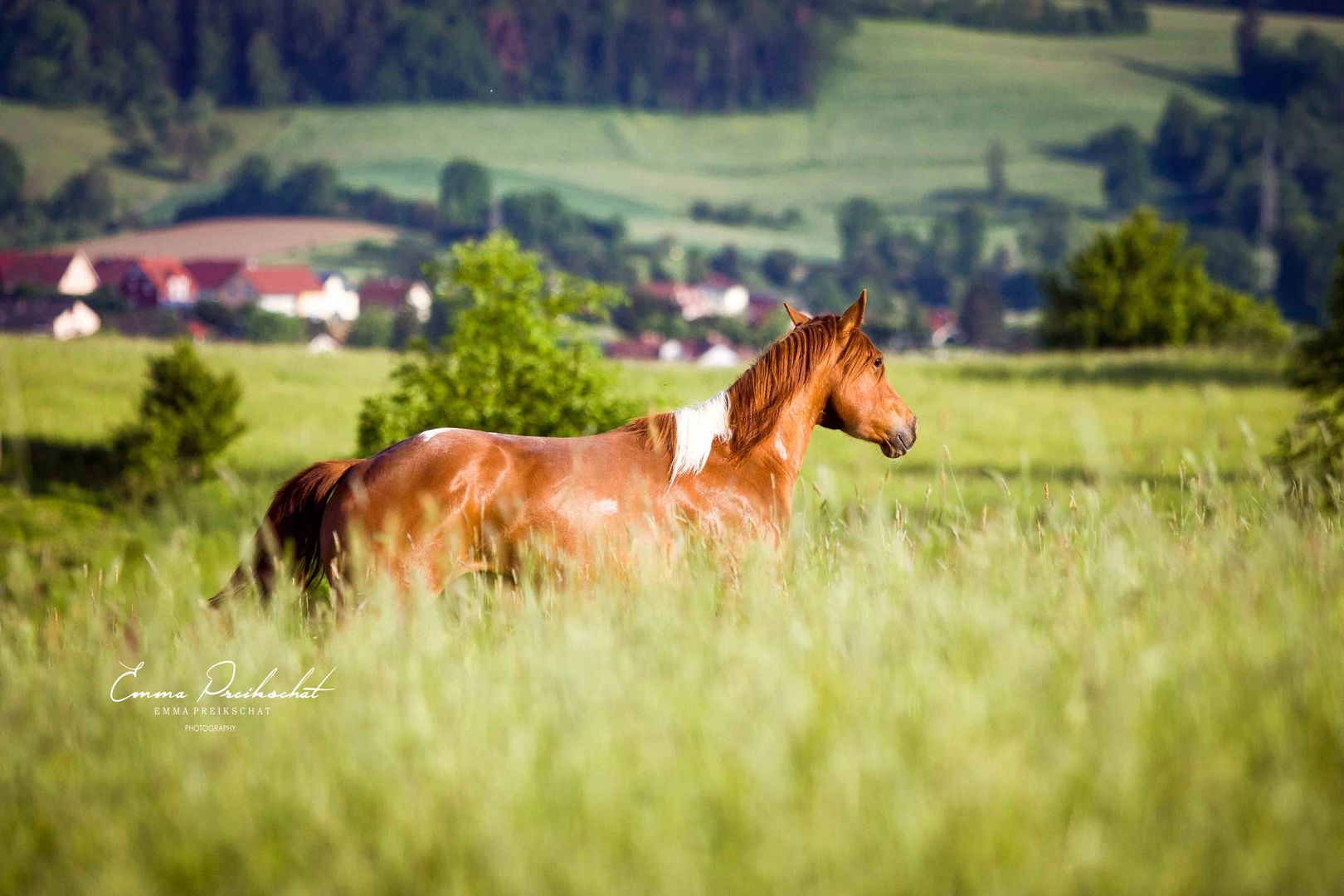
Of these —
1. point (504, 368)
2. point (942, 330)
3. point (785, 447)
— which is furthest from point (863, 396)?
point (942, 330)

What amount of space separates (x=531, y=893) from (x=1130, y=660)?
2.04 metres

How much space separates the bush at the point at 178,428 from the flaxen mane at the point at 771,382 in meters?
24.8

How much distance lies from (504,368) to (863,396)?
1046 cm

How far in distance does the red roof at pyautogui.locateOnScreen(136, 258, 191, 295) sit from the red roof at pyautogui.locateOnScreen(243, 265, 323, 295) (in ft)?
27.9

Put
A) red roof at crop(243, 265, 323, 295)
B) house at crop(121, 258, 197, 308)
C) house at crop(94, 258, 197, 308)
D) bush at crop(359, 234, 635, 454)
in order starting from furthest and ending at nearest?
red roof at crop(243, 265, 323, 295), house at crop(94, 258, 197, 308), house at crop(121, 258, 197, 308), bush at crop(359, 234, 635, 454)

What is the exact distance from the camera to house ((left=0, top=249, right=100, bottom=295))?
4523 inches

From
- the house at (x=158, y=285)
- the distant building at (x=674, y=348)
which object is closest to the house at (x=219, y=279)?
the house at (x=158, y=285)

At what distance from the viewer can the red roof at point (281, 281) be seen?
15812 centimetres

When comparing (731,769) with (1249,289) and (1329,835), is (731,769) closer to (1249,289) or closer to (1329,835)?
(1329,835)

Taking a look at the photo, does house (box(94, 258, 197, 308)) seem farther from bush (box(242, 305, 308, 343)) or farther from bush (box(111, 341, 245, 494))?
bush (box(111, 341, 245, 494))

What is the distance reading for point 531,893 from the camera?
9.38 ft

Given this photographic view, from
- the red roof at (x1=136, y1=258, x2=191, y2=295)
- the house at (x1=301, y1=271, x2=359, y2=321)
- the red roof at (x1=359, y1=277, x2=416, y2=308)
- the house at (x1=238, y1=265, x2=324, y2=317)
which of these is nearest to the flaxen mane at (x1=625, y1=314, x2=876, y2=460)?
the house at (x1=301, y1=271, x2=359, y2=321)

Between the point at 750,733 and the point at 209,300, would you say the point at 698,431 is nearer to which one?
the point at 750,733

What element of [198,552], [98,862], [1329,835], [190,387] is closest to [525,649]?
[98,862]
